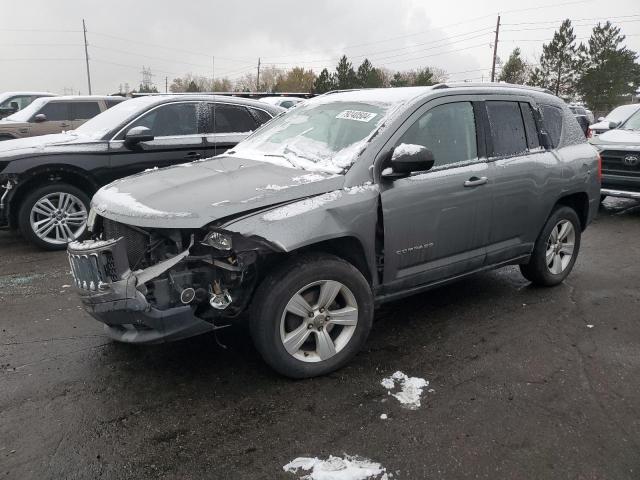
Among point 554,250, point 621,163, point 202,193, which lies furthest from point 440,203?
point 621,163

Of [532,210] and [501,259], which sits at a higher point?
[532,210]

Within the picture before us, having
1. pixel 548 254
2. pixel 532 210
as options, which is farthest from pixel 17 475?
pixel 548 254

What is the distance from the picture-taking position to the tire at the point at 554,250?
4.62m

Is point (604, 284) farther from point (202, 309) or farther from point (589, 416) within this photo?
point (202, 309)

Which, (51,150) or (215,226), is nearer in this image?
(215,226)

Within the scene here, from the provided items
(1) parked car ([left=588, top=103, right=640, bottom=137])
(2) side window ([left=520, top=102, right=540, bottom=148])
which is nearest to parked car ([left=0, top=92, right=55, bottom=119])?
(1) parked car ([left=588, top=103, right=640, bottom=137])

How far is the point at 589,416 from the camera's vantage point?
2867 mm

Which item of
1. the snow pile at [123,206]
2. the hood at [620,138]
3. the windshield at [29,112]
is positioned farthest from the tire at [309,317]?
the windshield at [29,112]

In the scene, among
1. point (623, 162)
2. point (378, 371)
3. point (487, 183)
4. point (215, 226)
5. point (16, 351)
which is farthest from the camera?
point (623, 162)

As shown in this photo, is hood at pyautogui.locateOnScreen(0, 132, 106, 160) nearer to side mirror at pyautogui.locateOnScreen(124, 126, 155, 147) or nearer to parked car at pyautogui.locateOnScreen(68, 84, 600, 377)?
side mirror at pyautogui.locateOnScreen(124, 126, 155, 147)

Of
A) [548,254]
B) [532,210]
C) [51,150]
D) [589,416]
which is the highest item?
[51,150]

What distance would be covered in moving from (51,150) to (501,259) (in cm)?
516

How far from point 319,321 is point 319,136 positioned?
145 centimetres

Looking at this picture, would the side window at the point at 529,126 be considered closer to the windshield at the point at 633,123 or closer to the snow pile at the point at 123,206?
the snow pile at the point at 123,206
